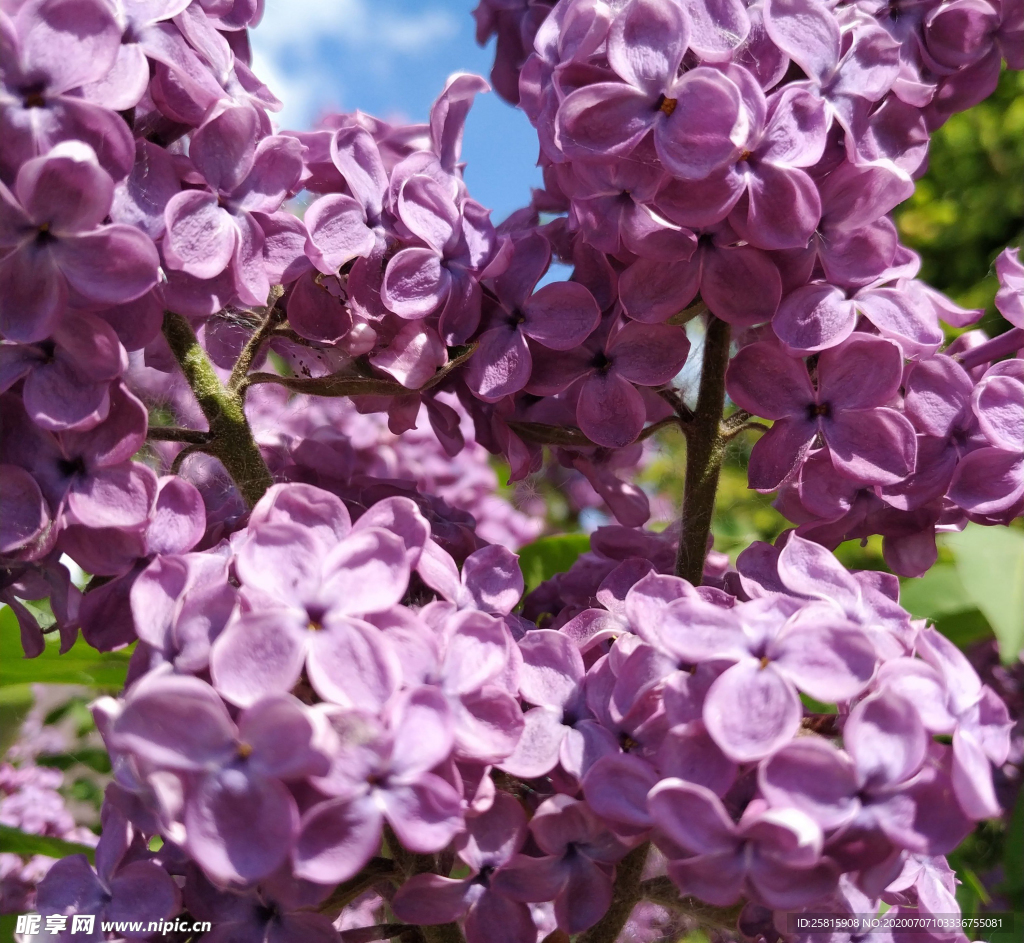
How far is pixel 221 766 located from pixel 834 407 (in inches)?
12.9

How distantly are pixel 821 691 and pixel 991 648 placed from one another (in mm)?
824

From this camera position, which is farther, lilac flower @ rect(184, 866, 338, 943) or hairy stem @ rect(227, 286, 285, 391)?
hairy stem @ rect(227, 286, 285, 391)

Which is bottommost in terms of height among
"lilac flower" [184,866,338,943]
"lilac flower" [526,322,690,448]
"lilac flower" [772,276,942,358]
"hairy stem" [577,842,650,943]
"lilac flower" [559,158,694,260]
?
"hairy stem" [577,842,650,943]

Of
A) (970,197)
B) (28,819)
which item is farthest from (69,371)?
(970,197)

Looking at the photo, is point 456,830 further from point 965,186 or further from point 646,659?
point 965,186

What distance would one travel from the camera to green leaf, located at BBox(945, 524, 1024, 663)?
1.28ft

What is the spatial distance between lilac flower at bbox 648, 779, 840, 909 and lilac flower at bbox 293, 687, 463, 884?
0.08 meters

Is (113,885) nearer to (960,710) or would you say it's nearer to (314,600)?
(314,600)

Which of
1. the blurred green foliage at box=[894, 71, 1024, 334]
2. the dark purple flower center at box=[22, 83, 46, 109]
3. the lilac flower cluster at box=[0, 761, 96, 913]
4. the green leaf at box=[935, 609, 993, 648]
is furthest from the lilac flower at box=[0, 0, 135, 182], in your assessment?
the blurred green foliage at box=[894, 71, 1024, 334]

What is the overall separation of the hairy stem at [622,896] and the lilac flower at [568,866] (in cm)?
4

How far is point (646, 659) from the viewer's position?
16.7 inches

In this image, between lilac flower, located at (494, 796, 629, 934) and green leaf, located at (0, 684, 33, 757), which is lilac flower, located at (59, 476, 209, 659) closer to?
lilac flower, located at (494, 796, 629, 934)

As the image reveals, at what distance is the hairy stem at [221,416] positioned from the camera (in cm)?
50

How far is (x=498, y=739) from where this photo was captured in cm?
41
